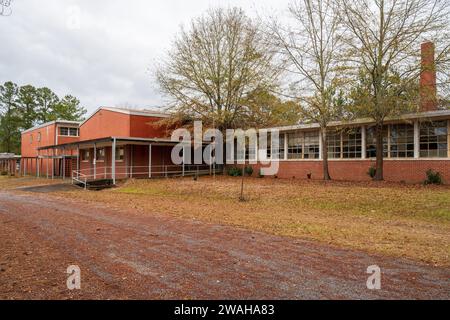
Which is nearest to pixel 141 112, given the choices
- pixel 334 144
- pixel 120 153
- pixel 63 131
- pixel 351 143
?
pixel 120 153

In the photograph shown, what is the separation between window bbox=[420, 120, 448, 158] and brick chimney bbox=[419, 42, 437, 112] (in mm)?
2012

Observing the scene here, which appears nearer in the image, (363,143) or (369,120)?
(369,120)

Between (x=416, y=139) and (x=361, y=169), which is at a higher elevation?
(x=416, y=139)

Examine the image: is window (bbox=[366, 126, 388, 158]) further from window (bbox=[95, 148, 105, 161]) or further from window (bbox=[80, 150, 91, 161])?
window (bbox=[80, 150, 91, 161])

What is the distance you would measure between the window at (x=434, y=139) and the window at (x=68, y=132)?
34.2 metres

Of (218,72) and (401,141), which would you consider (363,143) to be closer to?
(401,141)

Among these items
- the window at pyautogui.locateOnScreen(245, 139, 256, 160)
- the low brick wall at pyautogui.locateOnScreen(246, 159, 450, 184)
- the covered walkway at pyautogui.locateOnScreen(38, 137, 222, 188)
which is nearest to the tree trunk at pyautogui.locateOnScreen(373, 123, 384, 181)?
A: the low brick wall at pyautogui.locateOnScreen(246, 159, 450, 184)

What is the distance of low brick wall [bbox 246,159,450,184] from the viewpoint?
18.3 metres

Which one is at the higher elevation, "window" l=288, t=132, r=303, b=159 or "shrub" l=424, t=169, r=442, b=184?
"window" l=288, t=132, r=303, b=159

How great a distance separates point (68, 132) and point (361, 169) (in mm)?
31233

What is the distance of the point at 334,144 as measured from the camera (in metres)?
22.8
